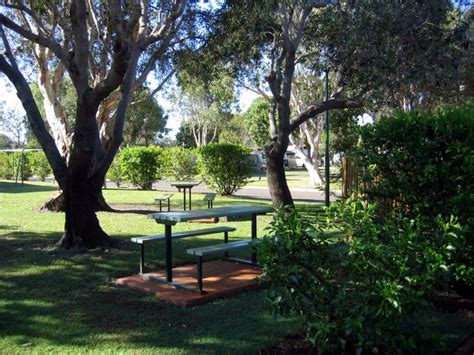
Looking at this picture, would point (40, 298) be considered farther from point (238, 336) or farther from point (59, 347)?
point (238, 336)

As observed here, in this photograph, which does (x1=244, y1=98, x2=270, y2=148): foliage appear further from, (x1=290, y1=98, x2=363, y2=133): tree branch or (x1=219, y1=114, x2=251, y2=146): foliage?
(x1=290, y1=98, x2=363, y2=133): tree branch

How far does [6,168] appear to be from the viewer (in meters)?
34.8

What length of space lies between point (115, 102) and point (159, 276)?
10.7 meters

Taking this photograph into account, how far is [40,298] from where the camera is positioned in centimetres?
601

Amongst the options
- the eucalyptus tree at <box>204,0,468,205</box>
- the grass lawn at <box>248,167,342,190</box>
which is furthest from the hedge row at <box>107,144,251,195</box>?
the eucalyptus tree at <box>204,0,468,205</box>

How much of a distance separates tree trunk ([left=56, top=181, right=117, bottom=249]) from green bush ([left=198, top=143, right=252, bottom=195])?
11.7m

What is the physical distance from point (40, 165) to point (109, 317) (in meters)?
31.3

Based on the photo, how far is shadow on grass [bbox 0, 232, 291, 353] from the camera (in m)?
4.62

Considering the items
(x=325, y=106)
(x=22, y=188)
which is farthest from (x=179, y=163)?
(x=325, y=106)

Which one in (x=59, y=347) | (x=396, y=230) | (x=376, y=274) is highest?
(x=396, y=230)

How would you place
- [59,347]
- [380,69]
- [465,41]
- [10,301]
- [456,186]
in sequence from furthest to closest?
[465,41], [380,69], [10,301], [456,186], [59,347]

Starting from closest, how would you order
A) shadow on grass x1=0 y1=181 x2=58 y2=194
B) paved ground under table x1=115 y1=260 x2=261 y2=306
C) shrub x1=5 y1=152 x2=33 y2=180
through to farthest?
paved ground under table x1=115 y1=260 x2=261 y2=306 < shadow on grass x1=0 y1=181 x2=58 y2=194 < shrub x1=5 y1=152 x2=33 y2=180

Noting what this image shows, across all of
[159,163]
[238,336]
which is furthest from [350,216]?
[159,163]

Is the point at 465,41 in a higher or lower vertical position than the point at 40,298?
higher
